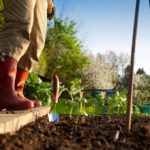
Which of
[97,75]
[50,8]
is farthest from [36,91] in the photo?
[97,75]

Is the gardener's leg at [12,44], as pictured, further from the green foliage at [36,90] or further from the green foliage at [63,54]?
the green foliage at [63,54]

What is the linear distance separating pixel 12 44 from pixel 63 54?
926 centimetres

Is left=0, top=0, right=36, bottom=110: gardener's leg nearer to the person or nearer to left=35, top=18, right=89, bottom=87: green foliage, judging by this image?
the person

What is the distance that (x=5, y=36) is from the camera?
1.43 meters

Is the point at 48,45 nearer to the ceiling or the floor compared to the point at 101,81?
nearer to the ceiling

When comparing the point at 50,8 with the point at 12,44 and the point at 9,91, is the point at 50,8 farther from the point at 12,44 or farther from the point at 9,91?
the point at 9,91

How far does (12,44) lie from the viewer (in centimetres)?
140

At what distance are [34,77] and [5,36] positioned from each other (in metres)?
2.09

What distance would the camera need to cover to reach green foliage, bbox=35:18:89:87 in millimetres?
10234

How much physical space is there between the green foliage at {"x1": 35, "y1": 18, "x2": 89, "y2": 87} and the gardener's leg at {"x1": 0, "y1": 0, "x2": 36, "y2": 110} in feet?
27.5

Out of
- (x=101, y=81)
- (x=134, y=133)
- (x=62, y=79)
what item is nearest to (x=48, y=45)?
(x=62, y=79)

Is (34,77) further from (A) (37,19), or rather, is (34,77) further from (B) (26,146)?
(B) (26,146)

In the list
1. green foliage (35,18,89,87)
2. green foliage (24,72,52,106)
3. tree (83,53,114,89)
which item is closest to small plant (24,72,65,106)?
green foliage (24,72,52,106)

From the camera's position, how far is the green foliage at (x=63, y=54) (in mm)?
10234
